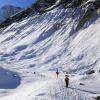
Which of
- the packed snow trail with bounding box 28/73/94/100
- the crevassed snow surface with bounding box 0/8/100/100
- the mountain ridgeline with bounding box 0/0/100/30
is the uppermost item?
the mountain ridgeline with bounding box 0/0/100/30

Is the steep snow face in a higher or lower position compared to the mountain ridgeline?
lower

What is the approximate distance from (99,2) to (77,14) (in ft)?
29.7

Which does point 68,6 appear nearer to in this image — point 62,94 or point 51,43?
point 51,43

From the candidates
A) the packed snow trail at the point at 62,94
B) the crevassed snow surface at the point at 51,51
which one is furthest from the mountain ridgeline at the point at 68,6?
the packed snow trail at the point at 62,94

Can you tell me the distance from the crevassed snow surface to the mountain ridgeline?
2.97 m

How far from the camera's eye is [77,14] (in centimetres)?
11450

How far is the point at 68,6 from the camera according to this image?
12556 cm

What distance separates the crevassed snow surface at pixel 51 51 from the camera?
5488 centimetres

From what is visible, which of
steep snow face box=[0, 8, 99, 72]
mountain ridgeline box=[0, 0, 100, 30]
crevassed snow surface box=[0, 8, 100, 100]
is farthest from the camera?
mountain ridgeline box=[0, 0, 100, 30]

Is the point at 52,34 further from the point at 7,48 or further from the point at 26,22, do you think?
the point at 26,22

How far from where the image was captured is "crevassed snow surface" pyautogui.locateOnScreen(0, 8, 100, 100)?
2161 inches

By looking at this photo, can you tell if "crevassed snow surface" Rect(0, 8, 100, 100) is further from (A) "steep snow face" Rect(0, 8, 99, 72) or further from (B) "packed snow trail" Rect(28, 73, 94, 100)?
(B) "packed snow trail" Rect(28, 73, 94, 100)

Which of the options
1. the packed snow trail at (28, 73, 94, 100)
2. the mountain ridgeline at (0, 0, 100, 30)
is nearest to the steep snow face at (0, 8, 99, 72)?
the mountain ridgeline at (0, 0, 100, 30)

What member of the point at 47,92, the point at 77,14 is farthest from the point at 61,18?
the point at 47,92
